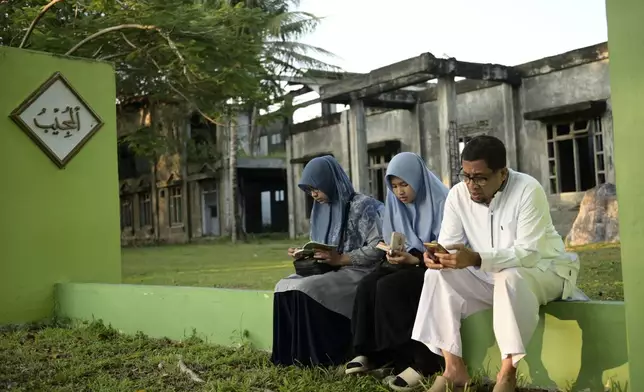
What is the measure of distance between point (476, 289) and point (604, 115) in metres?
9.78

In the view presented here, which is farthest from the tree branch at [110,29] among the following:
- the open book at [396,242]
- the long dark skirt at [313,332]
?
the open book at [396,242]

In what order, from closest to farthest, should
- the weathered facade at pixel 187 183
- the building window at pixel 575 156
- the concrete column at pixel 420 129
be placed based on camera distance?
the building window at pixel 575 156 < the concrete column at pixel 420 129 < the weathered facade at pixel 187 183

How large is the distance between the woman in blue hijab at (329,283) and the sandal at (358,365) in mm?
256

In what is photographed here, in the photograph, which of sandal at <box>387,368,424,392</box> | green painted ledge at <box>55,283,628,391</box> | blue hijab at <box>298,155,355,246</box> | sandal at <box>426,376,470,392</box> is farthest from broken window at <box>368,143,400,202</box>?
sandal at <box>426,376,470,392</box>

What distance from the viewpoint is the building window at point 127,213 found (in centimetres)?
2639

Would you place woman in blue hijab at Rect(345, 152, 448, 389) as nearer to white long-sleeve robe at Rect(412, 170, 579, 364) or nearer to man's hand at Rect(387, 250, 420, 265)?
man's hand at Rect(387, 250, 420, 265)

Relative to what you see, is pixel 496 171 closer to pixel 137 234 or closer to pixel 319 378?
pixel 319 378

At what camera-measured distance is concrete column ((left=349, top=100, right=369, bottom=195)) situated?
14.8 metres

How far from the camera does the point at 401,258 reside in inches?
138

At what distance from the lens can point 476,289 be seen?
3207 millimetres

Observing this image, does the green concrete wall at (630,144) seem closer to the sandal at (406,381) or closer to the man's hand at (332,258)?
the sandal at (406,381)

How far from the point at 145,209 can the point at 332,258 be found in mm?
22608

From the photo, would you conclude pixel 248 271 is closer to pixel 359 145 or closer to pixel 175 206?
pixel 359 145

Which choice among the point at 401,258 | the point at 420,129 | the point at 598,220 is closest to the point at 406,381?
the point at 401,258
